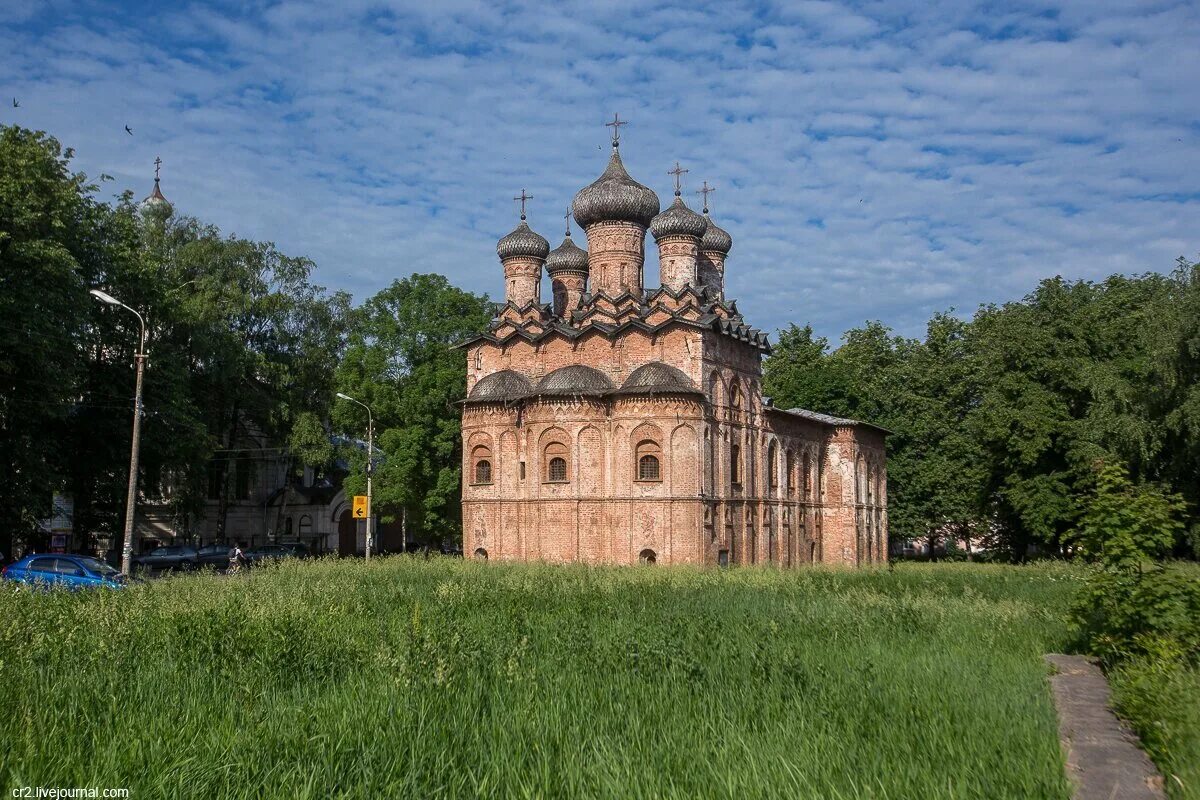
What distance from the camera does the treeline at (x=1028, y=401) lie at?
86.2 ft

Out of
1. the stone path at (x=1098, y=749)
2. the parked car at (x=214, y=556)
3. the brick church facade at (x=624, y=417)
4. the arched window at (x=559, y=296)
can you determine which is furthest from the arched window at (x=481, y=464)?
the stone path at (x=1098, y=749)

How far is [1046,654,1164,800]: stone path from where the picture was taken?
6.71 m

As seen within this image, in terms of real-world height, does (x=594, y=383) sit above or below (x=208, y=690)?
above

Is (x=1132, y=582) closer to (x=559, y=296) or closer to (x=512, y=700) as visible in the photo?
(x=512, y=700)

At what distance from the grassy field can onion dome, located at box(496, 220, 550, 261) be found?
79.9 feet

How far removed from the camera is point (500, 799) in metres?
6.20

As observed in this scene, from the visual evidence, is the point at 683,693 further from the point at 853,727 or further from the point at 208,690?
the point at 208,690

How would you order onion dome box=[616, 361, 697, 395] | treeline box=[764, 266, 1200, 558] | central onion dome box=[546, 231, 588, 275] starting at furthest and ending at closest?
central onion dome box=[546, 231, 588, 275]
onion dome box=[616, 361, 697, 395]
treeline box=[764, 266, 1200, 558]

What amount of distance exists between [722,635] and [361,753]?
5.90 metres

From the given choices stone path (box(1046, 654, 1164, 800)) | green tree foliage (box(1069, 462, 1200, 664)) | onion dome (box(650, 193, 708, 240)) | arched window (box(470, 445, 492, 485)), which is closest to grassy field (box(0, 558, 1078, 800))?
stone path (box(1046, 654, 1164, 800))

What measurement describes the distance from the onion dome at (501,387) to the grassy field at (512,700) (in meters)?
17.6

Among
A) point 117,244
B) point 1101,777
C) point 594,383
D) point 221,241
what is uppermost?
point 221,241

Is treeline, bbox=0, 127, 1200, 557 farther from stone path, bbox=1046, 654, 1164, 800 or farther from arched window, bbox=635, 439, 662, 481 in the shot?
stone path, bbox=1046, 654, 1164, 800

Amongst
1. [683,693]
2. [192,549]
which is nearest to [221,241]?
[192,549]
